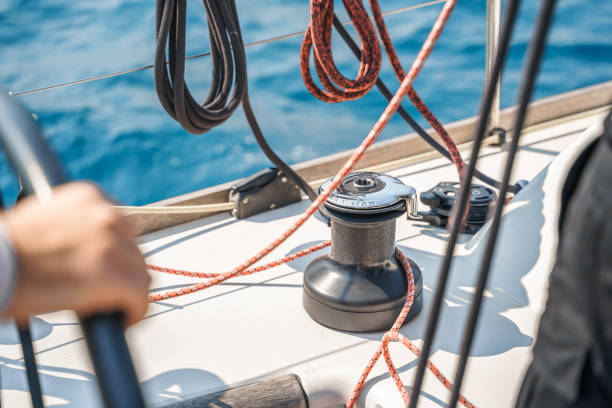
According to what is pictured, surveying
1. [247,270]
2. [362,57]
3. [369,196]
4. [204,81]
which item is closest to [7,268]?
[369,196]

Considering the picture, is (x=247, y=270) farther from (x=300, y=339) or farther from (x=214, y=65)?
(x=214, y=65)

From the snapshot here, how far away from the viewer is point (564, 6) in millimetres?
7004

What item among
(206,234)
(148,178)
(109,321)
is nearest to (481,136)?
(109,321)

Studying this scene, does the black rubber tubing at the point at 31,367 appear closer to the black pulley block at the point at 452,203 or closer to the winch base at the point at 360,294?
the winch base at the point at 360,294

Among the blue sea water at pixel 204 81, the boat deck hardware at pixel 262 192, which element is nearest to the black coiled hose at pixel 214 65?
the boat deck hardware at pixel 262 192

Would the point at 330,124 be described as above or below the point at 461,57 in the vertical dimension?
below

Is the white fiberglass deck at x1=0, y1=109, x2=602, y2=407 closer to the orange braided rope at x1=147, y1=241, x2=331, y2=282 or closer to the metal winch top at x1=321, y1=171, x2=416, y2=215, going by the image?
the orange braided rope at x1=147, y1=241, x2=331, y2=282

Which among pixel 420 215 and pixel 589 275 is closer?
pixel 589 275

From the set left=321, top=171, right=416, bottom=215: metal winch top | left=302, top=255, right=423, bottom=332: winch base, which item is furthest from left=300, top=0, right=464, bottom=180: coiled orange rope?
left=302, top=255, right=423, bottom=332: winch base

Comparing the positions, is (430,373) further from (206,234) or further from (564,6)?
(564,6)

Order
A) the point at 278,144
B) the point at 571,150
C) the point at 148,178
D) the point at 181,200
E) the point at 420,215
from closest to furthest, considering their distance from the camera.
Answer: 1. the point at 571,150
2. the point at 420,215
3. the point at 181,200
4. the point at 148,178
5. the point at 278,144

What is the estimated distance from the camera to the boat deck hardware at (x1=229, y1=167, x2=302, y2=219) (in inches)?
58.9

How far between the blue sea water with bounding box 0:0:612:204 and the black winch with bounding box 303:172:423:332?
13.5 feet

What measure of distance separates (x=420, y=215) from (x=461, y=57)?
5502 mm
